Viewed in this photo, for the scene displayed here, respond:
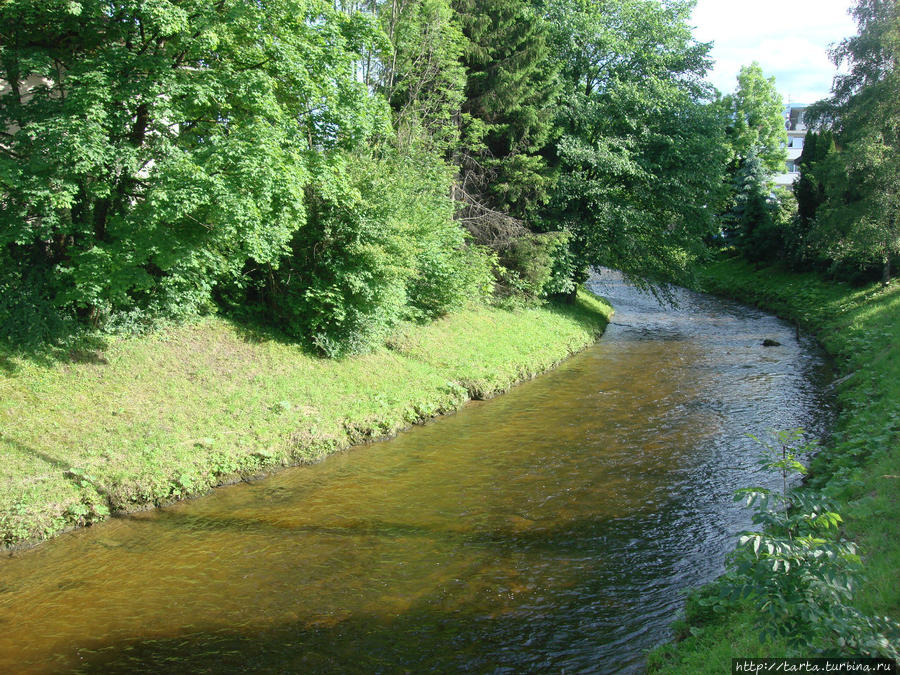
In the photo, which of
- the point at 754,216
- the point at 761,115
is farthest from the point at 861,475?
the point at 761,115

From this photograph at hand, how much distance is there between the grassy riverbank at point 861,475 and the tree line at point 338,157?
28.1ft

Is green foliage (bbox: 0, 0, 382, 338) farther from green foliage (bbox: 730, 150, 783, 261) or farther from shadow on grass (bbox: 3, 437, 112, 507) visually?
green foliage (bbox: 730, 150, 783, 261)

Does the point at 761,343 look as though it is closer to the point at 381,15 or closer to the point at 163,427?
the point at 381,15

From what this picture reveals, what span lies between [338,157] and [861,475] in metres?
12.7

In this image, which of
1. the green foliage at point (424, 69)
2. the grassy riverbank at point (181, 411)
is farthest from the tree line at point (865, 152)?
the grassy riverbank at point (181, 411)

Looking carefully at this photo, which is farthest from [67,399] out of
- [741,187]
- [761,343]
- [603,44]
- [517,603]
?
[741,187]

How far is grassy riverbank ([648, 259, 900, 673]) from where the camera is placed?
5.84 meters

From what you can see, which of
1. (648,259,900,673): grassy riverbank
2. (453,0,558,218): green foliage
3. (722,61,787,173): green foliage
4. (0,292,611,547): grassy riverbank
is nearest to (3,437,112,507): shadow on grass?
(0,292,611,547): grassy riverbank

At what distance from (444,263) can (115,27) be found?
10.9m

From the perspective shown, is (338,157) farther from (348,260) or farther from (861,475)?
(861,475)

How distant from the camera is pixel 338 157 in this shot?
15008 mm

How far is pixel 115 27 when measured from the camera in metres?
11.3

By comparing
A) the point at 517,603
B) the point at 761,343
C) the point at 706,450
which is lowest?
the point at 517,603

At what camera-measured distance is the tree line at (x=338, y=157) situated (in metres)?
11.1
